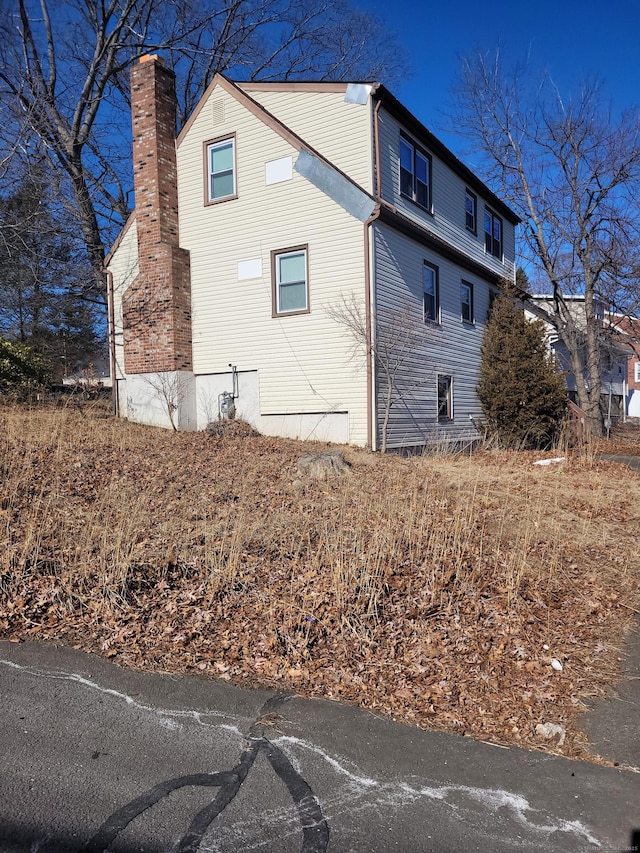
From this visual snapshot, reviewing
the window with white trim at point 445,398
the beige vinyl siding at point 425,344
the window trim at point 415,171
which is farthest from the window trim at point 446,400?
the window trim at point 415,171

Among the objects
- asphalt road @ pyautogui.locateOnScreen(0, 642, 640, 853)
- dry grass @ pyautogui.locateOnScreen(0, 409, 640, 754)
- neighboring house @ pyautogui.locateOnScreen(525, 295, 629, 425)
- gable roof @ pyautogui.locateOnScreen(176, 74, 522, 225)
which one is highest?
gable roof @ pyautogui.locateOnScreen(176, 74, 522, 225)

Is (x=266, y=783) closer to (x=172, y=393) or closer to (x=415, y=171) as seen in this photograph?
(x=172, y=393)

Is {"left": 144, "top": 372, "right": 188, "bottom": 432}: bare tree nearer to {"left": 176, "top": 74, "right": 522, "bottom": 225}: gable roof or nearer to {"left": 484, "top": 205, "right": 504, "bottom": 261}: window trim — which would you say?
{"left": 176, "top": 74, "right": 522, "bottom": 225}: gable roof

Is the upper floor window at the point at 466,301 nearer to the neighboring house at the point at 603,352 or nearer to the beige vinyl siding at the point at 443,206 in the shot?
the beige vinyl siding at the point at 443,206

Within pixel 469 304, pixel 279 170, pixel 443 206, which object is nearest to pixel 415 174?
pixel 443 206

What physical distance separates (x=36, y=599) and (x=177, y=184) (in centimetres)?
1328

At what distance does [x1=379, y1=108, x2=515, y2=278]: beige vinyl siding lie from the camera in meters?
13.9

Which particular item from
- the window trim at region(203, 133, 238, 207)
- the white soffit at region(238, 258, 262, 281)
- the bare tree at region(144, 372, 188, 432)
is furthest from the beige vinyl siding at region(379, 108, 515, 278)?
the bare tree at region(144, 372, 188, 432)

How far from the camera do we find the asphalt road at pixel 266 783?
8.22 ft

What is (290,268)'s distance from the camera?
45.6ft

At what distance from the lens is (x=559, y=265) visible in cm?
2064

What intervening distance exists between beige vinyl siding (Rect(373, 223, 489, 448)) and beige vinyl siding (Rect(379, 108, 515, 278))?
3.13 feet

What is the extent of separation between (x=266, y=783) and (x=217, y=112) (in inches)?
616

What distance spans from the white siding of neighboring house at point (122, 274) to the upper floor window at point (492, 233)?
10.8m
